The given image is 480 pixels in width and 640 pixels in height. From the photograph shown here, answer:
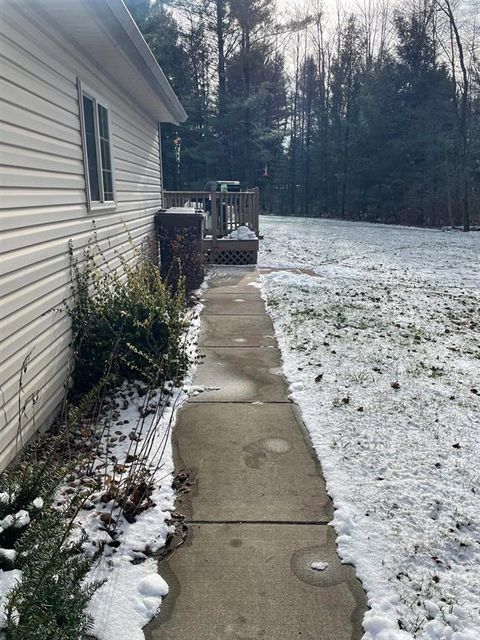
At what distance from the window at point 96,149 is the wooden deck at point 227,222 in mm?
5014

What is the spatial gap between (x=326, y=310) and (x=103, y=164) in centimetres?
352

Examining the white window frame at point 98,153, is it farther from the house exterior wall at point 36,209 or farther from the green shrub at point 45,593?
the green shrub at point 45,593

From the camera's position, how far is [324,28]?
105 feet

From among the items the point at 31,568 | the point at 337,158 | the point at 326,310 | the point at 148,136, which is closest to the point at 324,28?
the point at 337,158

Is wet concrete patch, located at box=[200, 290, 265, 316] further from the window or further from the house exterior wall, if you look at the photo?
the house exterior wall

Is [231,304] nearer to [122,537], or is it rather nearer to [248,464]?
[248,464]

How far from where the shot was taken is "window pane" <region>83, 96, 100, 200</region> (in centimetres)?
495

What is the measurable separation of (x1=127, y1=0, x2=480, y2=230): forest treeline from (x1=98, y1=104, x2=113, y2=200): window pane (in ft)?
56.9

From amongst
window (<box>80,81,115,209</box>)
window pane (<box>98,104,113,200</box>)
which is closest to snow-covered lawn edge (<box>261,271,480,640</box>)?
window (<box>80,81,115,209</box>)

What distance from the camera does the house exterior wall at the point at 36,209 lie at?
2.88 metres

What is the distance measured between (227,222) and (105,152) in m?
5.81

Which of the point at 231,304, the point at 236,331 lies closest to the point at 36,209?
the point at 236,331

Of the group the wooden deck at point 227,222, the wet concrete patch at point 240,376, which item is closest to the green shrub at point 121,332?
the wet concrete patch at point 240,376

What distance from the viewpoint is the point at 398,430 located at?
3.57 meters
